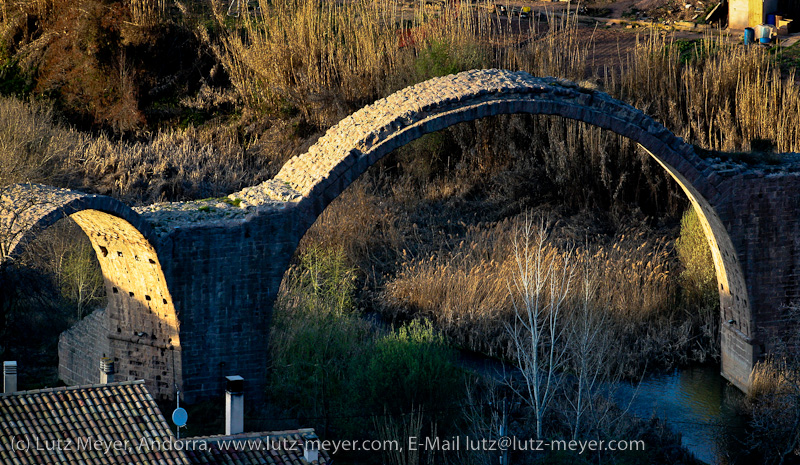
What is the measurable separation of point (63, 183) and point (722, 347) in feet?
41.6

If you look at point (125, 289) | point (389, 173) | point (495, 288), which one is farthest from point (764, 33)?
point (125, 289)

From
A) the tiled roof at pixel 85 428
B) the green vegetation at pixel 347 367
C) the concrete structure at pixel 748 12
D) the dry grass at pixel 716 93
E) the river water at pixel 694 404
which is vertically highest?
the concrete structure at pixel 748 12

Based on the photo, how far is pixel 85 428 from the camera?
8.92 metres

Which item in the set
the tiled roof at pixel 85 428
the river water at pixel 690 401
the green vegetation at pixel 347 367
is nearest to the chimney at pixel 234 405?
the tiled roof at pixel 85 428

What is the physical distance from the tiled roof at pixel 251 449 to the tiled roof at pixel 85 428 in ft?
0.85

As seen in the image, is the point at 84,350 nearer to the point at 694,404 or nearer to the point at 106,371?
the point at 106,371

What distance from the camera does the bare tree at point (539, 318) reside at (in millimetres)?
11430

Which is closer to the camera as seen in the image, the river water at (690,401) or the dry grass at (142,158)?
the river water at (690,401)

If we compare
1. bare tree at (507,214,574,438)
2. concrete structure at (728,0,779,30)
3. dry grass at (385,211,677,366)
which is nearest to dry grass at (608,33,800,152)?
concrete structure at (728,0,779,30)

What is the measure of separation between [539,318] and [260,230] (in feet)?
19.5

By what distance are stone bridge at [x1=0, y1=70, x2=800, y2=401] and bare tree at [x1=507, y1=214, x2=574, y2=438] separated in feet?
6.10

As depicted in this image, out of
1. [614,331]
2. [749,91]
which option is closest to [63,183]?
[614,331]

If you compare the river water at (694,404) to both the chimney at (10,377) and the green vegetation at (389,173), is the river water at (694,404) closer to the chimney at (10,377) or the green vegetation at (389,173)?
the green vegetation at (389,173)

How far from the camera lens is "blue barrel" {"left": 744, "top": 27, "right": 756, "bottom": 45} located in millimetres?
22891
